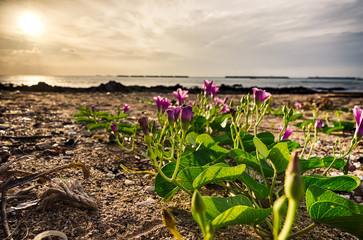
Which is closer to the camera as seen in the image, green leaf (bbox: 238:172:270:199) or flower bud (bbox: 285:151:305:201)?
flower bud (bbox: 285:151:305:201)

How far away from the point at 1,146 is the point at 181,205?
199 centimetres

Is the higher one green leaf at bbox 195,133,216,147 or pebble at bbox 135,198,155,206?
green leaf at bbox 195,133,216,147

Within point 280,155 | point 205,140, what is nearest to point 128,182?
point 205,140

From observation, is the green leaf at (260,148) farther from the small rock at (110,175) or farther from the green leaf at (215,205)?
the small rock at (110,175)

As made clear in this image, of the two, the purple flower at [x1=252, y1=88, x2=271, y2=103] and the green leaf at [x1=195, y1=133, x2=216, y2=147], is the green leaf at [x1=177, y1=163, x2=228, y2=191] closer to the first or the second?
the green leaf at [x1=195, y1=133, x2=216, y2=147]

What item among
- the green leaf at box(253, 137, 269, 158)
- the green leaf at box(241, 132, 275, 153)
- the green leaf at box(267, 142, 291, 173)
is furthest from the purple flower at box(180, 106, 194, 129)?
the green leaf at box(241, 132, 275, 153)

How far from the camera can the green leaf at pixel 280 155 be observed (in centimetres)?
120

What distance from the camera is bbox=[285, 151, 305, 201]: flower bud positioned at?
1.93 ft

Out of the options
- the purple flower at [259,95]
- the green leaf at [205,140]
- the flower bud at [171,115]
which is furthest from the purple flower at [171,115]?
the purple flower at [259,95]

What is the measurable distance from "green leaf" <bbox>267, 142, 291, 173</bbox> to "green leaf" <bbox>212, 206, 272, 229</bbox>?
1.41ft

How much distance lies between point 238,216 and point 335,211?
1.27 feet

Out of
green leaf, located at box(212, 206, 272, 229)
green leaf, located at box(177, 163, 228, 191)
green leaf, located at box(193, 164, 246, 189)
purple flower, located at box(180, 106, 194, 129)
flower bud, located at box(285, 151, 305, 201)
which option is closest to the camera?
flower bud, located at box(285, 151, 305, 201)

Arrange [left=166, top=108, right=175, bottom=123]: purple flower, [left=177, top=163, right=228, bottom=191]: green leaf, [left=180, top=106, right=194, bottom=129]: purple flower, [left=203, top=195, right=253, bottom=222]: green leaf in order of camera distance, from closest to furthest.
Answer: [left=203, top=195, right=253, bottom=222]: green leaf, [left=177, top=163, right=228, bottom=191]: green leaf, [left=180, top=106, right=194, bottom=129]: purple flower, [left=166, top=108, right=175, bottom=123]: purple flower

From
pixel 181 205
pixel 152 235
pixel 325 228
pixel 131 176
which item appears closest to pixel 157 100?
pixel 131 176
